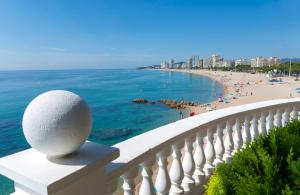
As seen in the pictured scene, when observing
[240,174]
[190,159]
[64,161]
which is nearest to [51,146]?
[64,161]

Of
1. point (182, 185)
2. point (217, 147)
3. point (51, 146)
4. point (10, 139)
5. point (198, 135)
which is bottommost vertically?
point (10, 139)

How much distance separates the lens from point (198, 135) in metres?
2.68

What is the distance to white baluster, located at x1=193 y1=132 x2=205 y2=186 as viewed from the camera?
2.69 m

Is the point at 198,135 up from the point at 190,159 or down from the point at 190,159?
up

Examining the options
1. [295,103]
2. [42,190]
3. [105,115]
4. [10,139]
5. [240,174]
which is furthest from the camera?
[105,115]

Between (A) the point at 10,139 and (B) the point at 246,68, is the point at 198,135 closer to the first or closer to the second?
(A) the point at 10,139

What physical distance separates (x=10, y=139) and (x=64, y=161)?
33857mm

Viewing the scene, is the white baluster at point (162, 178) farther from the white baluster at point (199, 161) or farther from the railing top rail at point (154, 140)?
the white baluster at point (199, 161)

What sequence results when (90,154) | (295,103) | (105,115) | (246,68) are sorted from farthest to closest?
(246,68)
(105,115)
(295,103)
(90,154)

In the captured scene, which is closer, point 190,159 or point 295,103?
point 190,159

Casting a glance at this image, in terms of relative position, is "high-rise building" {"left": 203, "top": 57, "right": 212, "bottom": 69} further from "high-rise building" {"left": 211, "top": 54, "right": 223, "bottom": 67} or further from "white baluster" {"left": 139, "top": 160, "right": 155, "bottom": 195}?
"white baluster" {"left": 139, "top": 160, "right": 155, "bottom": 195}

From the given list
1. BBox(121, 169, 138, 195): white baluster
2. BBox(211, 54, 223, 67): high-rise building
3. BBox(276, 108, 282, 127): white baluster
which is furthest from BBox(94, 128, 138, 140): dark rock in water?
BBox(211, 54, 223, 67): high-rise building

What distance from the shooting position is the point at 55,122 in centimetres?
101

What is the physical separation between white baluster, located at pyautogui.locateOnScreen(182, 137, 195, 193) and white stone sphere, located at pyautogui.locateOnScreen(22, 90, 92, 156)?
1.60 metres
